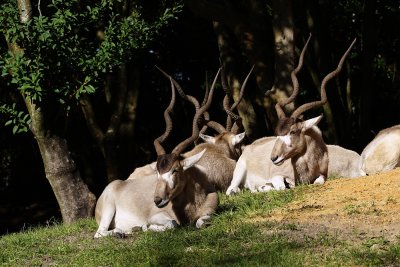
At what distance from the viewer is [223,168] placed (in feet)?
45.4

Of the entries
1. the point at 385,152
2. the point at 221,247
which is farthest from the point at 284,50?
the point at 221,247

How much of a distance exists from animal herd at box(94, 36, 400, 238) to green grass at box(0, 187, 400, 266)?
1.11 ft

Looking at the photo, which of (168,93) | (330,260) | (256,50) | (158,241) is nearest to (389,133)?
(256,50)

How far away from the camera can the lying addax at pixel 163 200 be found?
951cm

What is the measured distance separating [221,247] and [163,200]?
1.73m

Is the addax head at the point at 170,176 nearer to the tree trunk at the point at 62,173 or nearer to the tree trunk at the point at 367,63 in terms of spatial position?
the tree trunk at the point at 62,173

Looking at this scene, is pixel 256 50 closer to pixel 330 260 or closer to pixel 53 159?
pixel 53 159

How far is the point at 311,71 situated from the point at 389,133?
6.08 meters

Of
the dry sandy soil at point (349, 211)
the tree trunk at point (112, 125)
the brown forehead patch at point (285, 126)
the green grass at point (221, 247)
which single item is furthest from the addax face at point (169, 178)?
the tree trunk at point (112, 125)

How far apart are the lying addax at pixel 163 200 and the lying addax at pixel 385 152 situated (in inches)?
122

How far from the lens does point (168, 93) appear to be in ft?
70.3

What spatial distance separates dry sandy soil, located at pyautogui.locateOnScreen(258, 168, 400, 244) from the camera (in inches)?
305

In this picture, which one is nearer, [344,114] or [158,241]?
[158,241]

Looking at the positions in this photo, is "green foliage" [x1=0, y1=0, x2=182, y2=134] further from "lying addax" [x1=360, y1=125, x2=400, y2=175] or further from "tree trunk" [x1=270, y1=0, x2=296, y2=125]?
"lying addax" [x1=360, y1=125, x2=400, y2=175]
